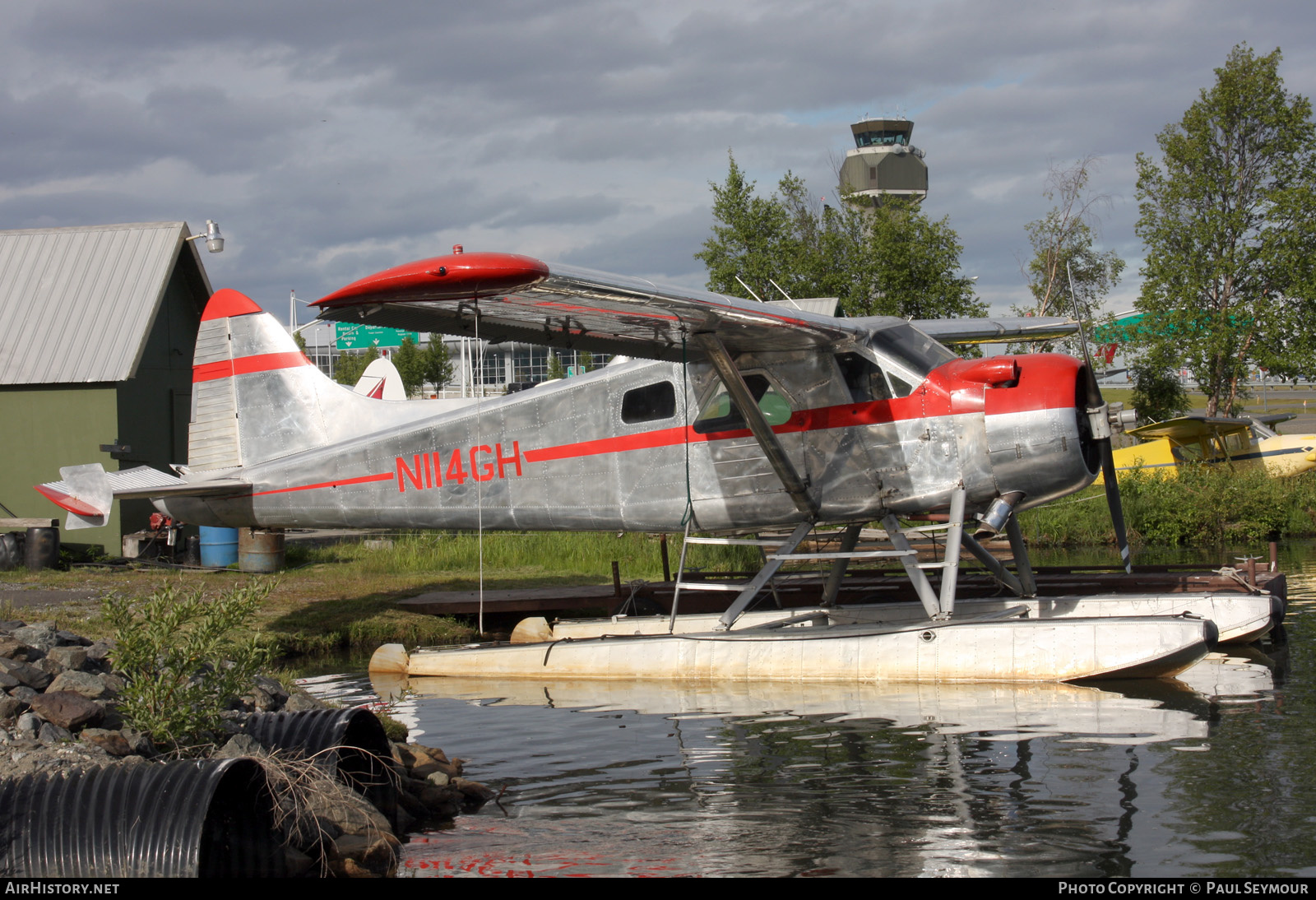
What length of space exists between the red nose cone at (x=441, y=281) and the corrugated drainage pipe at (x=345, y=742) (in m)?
2.38

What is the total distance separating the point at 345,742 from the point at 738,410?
5.06 metres

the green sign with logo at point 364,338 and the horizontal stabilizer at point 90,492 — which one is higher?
the green sign with logo at point 364,338

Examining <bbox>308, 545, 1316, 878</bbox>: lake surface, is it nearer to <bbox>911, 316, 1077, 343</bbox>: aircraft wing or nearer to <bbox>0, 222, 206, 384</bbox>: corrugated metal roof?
<bbox>911, 316, 1077, 343</bbox>: aircraft wing

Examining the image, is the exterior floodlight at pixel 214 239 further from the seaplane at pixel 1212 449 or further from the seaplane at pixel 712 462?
the seaplane at pixel 1212 449

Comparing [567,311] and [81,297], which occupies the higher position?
[81,297]

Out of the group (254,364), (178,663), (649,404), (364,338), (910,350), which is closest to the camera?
(178,663)

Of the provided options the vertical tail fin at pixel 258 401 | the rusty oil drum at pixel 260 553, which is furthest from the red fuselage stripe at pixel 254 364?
the rusty oil drum at pixel 260 553

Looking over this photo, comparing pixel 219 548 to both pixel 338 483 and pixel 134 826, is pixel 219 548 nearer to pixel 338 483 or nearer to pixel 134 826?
pixel 338 483

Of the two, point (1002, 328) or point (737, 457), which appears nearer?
Answer: point (737, 457)

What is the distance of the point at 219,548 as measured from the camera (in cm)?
1630

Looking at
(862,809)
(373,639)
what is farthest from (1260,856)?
(373,639)

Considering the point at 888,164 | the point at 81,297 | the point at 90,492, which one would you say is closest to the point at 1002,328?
the point at 90,492

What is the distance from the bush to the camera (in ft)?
17.8

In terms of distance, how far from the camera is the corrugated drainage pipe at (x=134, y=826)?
4.27 meters
